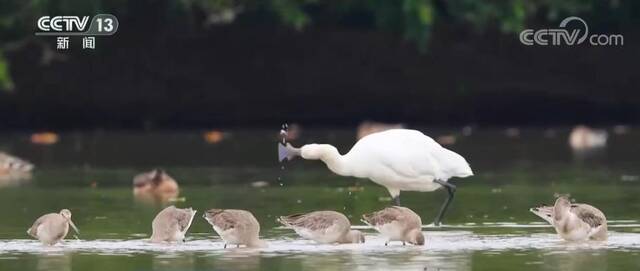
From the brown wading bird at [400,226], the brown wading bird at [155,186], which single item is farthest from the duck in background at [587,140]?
the brown wading bird at [400,226]

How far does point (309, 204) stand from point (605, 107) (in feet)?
70.2

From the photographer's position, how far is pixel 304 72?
42.1 meters

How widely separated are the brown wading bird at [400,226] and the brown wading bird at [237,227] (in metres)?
1.02

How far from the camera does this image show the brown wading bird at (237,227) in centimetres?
1603

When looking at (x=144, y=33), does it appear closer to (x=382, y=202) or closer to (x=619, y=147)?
(x=619, y=147)

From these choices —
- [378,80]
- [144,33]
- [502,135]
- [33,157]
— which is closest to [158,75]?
[144,33]

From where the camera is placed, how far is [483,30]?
4212 cm

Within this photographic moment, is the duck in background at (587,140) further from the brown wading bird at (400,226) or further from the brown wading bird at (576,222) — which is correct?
the brown wading bird at (400,226)

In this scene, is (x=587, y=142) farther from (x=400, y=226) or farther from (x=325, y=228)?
(x=325, y=228)

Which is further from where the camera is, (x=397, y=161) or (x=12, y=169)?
(x=12, y=169)

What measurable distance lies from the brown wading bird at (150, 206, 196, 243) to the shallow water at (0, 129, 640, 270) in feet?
0.38

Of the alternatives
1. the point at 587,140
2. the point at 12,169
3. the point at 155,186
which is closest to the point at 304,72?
the point at 587,140

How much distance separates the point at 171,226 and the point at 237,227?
2.47 ft

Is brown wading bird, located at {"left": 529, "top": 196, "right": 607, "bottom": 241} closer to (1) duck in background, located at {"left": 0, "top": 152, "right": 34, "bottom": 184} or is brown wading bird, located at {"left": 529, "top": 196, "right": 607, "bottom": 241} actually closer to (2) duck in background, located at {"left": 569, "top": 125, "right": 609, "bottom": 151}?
(1) duck in background, located at {"left": 0, "top": 152, "right": 34, "bottom": 184}
